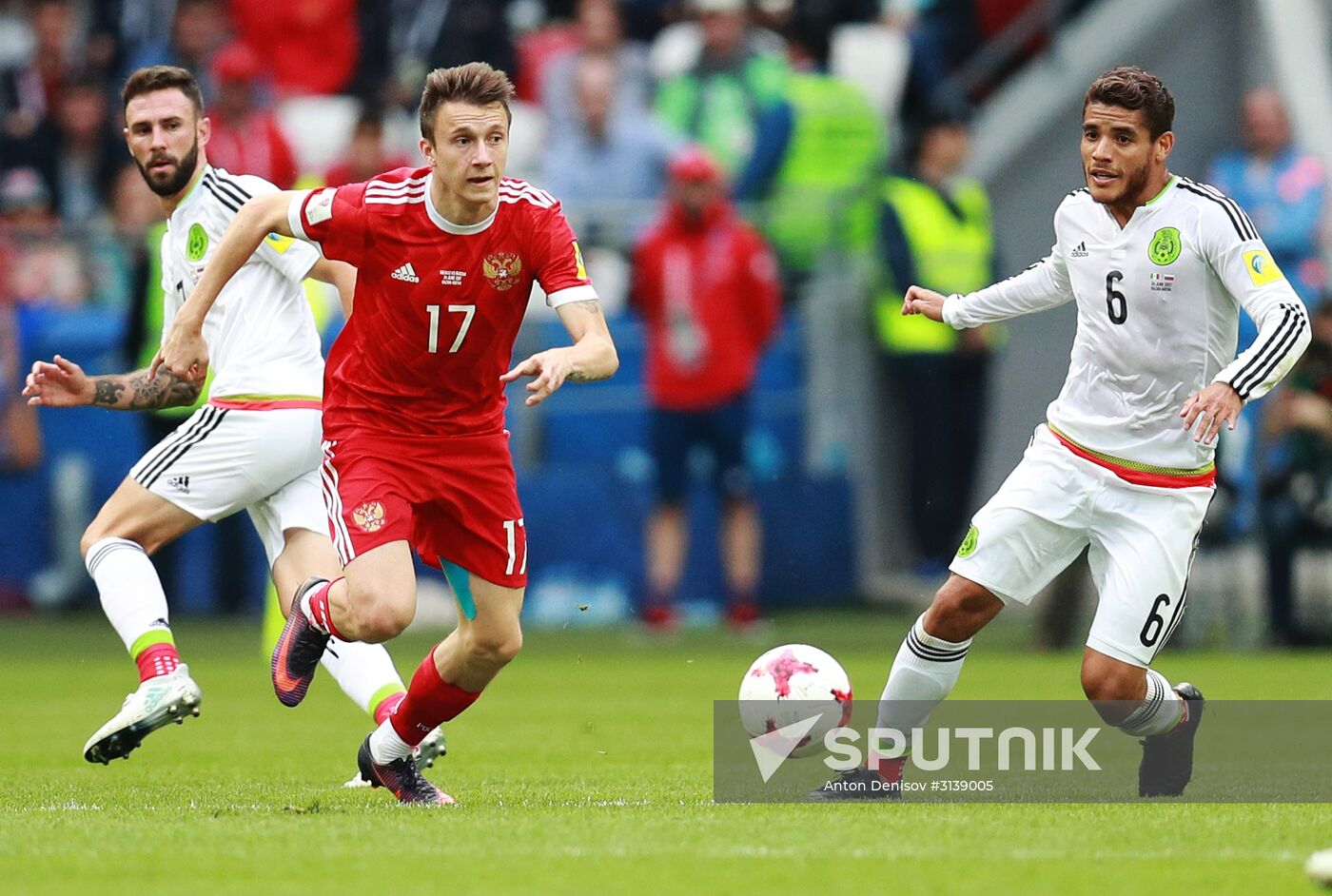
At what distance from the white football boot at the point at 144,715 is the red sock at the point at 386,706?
0.73m

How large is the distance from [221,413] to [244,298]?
1.57 feet

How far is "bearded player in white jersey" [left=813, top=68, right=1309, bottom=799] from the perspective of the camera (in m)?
7.58

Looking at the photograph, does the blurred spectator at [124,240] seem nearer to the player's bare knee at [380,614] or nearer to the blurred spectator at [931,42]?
the blurred spectator at [931,42]

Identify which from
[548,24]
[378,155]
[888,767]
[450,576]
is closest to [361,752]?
[450,576]

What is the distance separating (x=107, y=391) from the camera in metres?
8.36

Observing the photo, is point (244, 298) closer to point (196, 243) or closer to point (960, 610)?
point (196, 243)

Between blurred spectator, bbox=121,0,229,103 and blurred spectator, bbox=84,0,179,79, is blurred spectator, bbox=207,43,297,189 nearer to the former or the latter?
blurred spectator, bbox=121,0,229,103

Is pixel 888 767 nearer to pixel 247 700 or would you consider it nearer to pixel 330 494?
pixel 330 494

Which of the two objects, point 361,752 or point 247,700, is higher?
point 361,752

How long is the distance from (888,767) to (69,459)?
9897 mm

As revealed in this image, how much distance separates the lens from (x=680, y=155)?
52.0ft

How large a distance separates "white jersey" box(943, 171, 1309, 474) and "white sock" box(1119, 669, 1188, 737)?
78 centimetres

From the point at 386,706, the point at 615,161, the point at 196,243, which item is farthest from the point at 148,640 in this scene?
the point at 615,161

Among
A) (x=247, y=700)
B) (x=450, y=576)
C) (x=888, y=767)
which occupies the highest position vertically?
(x=450, y=576)
